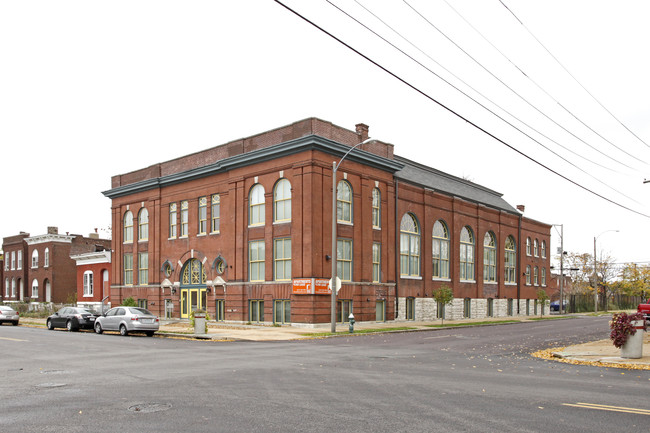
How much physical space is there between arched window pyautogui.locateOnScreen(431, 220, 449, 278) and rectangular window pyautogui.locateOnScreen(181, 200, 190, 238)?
19042 millimetres

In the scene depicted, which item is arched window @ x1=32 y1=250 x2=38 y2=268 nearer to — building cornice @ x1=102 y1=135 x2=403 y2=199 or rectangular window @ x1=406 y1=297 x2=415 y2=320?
building cornice @ x1=102 y1=135 x2=403 y2=199

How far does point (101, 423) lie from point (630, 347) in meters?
15.0

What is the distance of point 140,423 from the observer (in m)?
8.29

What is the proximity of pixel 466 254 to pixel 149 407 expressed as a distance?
44.2 meters

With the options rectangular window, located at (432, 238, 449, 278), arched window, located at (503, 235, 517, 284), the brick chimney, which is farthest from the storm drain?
arched window, located at (503, 235, 517, 284)

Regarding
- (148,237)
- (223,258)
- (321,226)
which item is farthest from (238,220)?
(148,237)

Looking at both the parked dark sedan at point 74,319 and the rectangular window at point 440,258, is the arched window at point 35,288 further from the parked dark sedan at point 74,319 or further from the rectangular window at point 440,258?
the rectangular window at point 440,258

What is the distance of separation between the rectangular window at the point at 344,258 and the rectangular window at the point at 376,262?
267 cm

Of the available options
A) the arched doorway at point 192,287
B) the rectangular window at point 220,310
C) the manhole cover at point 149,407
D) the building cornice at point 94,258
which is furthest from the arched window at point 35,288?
the manhole cover at point 149,407

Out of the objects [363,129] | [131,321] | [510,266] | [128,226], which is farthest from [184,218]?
[510,266]

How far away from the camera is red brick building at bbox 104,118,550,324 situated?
1372 inches

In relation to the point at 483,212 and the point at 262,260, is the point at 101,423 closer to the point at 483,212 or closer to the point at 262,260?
the point at 262,260

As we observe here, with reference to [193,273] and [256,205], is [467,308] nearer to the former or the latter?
[256,205]

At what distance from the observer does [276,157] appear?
36.3 m
